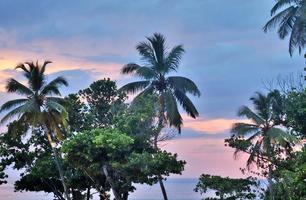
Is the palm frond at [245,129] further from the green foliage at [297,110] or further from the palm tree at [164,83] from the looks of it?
the green foliage at [297,110]

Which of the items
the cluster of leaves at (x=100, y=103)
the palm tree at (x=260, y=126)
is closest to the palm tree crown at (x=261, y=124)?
the palm tree at (x=260, y=126)

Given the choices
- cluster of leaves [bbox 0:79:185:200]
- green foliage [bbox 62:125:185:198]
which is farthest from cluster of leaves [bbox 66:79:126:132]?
green foliage [bbox 62:125:185:198]

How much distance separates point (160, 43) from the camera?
32469mm

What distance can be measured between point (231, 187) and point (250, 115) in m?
9.47

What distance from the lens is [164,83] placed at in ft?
105

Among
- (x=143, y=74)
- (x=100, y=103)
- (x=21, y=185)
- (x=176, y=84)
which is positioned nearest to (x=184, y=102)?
(x=176, y=84)

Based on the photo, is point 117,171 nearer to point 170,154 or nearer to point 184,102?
point 170,154

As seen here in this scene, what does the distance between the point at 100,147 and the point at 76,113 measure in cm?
981

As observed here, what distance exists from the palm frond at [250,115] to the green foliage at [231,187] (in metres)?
7.86

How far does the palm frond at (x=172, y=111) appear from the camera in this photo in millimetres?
31109

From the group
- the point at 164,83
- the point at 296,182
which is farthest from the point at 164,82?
the point at 296,182

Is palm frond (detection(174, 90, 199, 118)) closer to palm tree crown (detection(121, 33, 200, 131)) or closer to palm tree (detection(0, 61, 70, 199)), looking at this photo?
palm tree crown (detection(121, 33, 200, 131))

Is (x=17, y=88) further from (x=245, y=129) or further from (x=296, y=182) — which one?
(x=296, y=182)

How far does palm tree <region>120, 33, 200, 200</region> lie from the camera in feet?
103
